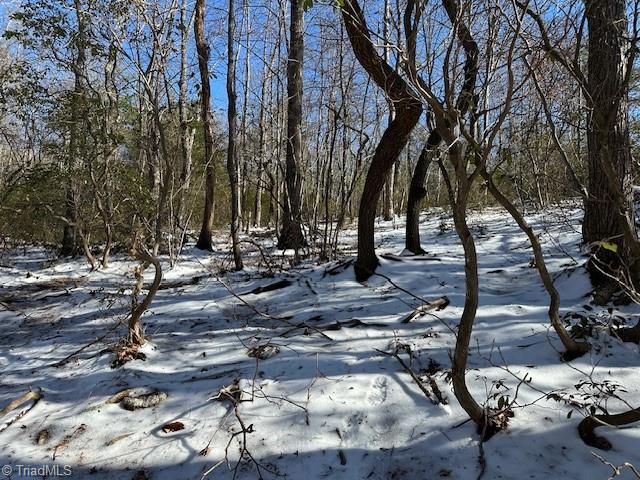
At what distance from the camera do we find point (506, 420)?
2.36 m

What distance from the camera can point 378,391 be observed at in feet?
9.29

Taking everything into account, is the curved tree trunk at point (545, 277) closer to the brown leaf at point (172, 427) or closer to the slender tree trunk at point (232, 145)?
the brown leaf at point (172, 427)

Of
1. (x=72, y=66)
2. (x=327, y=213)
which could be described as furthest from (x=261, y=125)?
(x=327, y=213)

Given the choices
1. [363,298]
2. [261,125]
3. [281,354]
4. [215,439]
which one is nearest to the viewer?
[215,439]

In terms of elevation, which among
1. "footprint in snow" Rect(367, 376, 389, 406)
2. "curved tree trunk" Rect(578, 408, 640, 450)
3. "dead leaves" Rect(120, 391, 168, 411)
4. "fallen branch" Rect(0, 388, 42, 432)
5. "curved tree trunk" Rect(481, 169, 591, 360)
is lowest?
"fallen branch" Rect(0, 388, 42, 432)

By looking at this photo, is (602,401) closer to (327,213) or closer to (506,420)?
(506,420)

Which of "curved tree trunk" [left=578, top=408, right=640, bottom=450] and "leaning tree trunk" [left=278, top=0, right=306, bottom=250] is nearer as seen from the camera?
"curved tree trunk" [left=578, top=408, right=640, bottom=450]

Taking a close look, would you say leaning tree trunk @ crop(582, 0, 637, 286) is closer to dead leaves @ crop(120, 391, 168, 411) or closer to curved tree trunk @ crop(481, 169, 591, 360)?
curved tree trunk @ crop(481, 169, 591, 360)

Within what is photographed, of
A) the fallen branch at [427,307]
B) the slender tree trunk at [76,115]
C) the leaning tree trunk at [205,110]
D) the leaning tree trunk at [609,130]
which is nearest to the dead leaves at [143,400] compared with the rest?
the fallen branch at [427,307]

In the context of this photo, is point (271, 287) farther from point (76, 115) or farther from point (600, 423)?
point (76, 115)

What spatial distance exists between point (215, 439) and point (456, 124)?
2.25m

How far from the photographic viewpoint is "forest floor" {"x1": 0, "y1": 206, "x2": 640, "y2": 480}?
2.31m

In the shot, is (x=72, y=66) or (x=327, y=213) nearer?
(x=327, y=213)

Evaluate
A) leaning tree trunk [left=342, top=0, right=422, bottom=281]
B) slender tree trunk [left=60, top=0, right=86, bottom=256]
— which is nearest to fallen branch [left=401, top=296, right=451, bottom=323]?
leaning tree trunk [left=342, top=0, right=422, bottom=281]
